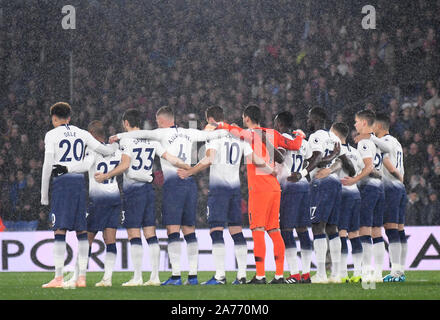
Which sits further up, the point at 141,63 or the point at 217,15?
the point at 217,15

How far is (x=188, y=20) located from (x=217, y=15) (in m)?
0.86

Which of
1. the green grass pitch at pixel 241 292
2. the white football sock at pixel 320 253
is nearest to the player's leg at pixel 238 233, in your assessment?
the green grass pitch at pixel 241 292

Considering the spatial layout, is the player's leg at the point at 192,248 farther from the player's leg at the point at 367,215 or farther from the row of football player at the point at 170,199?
the player's leg at the point at 367,215

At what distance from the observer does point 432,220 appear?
16844 millimetres

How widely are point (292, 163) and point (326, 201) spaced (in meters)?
0.71

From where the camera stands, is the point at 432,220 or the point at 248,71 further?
the point at 248,71

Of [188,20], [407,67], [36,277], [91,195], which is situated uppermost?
[188,20]

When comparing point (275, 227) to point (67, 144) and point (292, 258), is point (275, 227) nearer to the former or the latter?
point (292, 258)

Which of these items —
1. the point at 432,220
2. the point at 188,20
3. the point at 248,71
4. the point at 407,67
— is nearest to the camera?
the point at 432,220

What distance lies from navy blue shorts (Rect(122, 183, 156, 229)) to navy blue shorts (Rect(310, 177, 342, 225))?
7.41 feet

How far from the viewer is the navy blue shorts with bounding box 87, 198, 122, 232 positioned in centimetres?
1158
